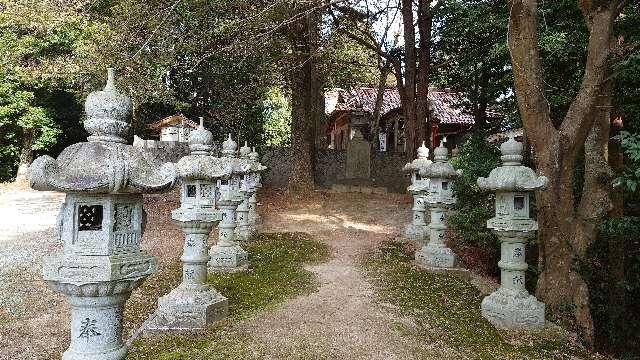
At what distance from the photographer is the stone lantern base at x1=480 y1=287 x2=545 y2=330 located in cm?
575

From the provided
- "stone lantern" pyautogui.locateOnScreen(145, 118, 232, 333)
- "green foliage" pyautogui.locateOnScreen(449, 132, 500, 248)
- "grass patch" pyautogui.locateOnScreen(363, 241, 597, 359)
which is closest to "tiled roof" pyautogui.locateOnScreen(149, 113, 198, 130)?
"green foliage" pyautogui.locateOnScreen(449, 132, 500, 248)

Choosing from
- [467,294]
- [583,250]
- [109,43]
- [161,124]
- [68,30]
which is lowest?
[467,294]

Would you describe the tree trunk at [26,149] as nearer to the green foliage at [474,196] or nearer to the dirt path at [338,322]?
the dirt path at [338,322]

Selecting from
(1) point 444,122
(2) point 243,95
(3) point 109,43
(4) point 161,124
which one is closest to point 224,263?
(3) point 109,43

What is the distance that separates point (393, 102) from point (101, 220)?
22850mm

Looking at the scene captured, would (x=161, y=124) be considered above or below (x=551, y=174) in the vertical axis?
above

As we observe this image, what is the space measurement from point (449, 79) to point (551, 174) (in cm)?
1240

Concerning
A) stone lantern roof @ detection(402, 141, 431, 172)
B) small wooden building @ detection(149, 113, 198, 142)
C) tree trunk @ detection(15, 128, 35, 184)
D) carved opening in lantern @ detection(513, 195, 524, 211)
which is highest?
small wooden building @ detection(149, 113, 198, 142)

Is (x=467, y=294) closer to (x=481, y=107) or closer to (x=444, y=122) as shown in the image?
(x=481, y=107)

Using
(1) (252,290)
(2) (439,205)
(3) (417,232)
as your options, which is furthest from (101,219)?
(3) (417,232)

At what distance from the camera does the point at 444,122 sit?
23.7 meters

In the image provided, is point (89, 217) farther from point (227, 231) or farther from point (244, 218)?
point (244, 218)

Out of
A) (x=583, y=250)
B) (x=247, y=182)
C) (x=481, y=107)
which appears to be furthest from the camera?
(x=481, y=107)

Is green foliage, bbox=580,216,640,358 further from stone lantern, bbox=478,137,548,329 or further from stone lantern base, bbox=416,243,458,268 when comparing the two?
stone lantern base, bbox=416,243,458,268
